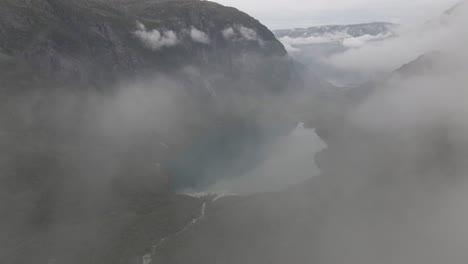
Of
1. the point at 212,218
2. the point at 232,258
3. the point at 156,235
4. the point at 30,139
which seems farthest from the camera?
the point at 30,139

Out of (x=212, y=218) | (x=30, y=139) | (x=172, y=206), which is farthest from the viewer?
(x=30, y=139)

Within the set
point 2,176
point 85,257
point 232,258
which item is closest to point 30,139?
point 2,176

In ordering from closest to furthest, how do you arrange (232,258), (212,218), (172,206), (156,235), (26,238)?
(232,258)
(26,238)
(156,235)
(212,218)
(172,206)

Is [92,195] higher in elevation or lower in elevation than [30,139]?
lower

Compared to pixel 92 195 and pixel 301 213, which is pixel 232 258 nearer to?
pixel 301 213

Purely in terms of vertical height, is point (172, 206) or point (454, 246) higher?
point (454, 246)

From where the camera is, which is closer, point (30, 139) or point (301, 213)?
point (301, 213)

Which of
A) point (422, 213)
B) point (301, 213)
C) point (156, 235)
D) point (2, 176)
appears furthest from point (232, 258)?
point (2, 176)

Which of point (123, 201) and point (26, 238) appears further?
point (123, 201)

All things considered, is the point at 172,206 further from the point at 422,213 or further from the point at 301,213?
the point at 422,213
